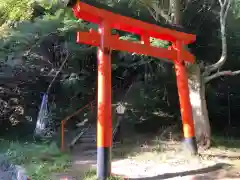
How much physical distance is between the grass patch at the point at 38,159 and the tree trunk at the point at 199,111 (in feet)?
14.3

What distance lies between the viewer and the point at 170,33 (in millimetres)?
9156

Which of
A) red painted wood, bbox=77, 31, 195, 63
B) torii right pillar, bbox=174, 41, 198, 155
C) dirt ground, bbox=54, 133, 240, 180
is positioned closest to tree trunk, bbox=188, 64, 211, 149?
dirt ground, bbox=54, 133, 240, 180

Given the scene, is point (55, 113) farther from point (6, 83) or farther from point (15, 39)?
point (15, 39)

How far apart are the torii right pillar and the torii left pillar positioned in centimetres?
295

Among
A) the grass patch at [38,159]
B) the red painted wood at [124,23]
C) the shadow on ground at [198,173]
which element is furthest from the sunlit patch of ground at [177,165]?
the red painted wood at [124,23]

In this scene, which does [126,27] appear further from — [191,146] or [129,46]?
[191,146]

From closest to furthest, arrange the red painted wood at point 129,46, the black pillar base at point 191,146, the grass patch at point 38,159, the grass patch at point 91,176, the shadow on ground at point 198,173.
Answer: the grass patch at point 91,176, the red painted wood at point 129,46, the shadow on ground at point 198,173, the grass patch at point 38,159, the black pillar base at point 191,146

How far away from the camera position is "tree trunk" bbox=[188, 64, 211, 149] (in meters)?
10.5

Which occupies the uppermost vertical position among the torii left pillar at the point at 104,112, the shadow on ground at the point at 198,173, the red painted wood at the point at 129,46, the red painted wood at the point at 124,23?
the red painted wood at the point at 124,23

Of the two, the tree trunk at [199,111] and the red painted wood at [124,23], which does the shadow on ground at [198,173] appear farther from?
the red painted wood at [124,23]

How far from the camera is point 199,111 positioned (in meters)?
10.5

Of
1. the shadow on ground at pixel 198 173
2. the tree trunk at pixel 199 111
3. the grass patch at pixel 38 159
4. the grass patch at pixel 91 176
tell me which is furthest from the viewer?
the tree trunk at pixel 199 111

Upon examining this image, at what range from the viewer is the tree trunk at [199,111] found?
10461 millimetres

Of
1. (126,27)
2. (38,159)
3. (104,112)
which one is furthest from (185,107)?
(38,159)
